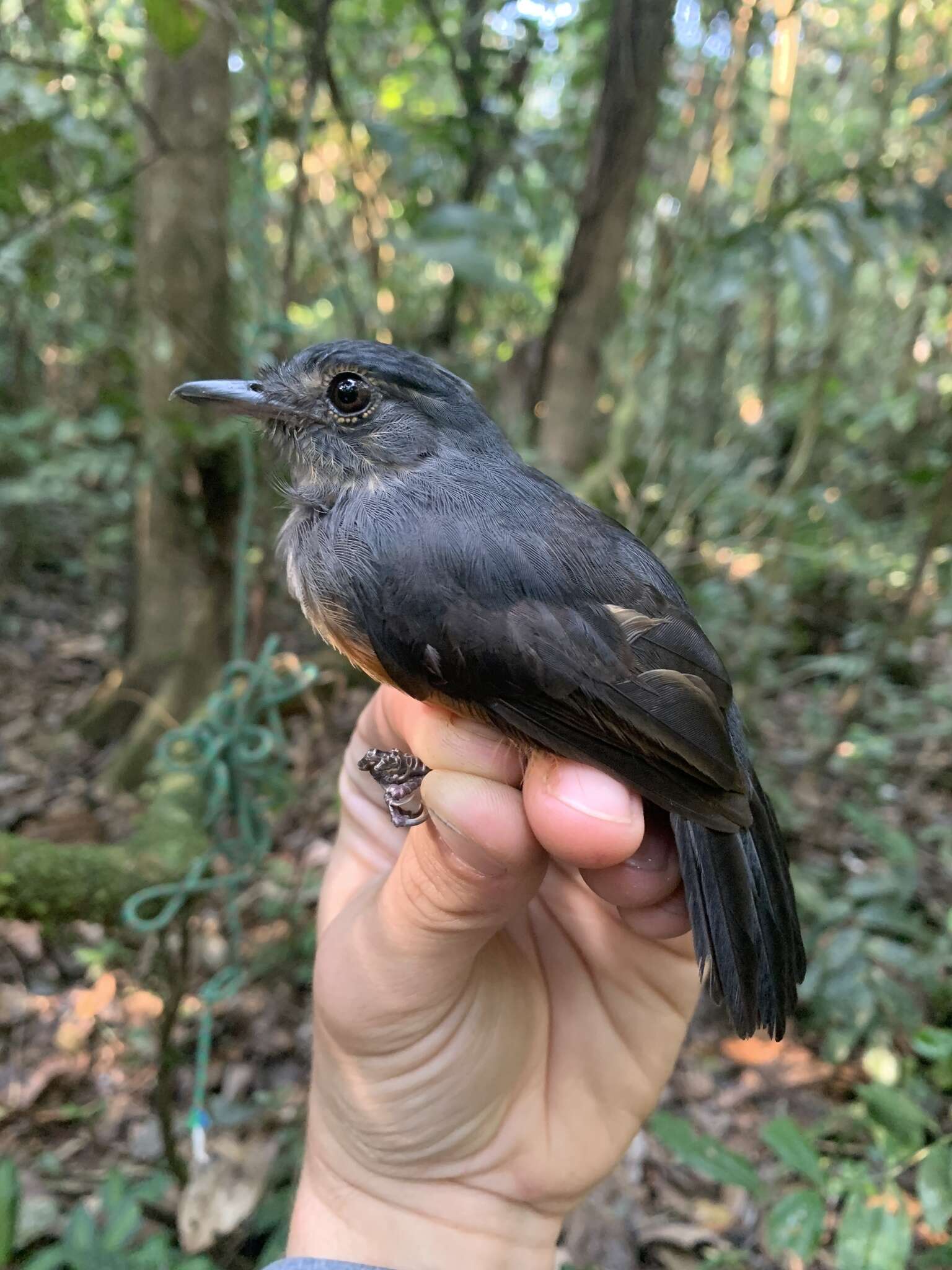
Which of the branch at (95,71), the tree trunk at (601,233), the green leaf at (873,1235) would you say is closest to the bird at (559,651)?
the green leaf at (873,1235)

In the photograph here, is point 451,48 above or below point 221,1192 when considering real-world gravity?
above

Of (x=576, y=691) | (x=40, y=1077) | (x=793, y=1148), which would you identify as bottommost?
(x=40, y=1077)

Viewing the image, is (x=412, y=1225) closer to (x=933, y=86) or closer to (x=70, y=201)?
(x=70, y=201)

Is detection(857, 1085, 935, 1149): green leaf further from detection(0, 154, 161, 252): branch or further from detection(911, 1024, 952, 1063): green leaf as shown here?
detection(0, 154, 161, 252): branch

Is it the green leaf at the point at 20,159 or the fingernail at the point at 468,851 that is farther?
the green leaf at the point at 20,159

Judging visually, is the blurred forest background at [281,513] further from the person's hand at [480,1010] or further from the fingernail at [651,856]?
the fingernail at [651,856]

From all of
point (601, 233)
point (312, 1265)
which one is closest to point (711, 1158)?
point (312, 1265)

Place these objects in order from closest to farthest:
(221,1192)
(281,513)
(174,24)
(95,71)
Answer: (174,24) < (221,1192) < (95,71) < (281,513)
